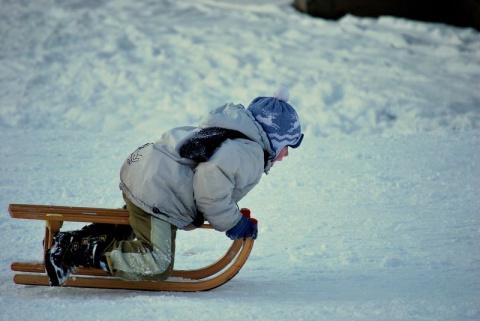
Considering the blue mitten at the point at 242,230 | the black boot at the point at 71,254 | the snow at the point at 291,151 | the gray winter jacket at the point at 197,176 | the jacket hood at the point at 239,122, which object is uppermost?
the jacket hood at the point at 239,122

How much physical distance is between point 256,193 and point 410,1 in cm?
591

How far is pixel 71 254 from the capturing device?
126 inches

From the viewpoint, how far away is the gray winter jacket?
318 cm

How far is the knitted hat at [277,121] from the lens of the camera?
345 cm

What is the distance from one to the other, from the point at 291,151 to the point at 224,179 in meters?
3.03

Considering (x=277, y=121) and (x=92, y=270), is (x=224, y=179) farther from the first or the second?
(x=92, y=270)

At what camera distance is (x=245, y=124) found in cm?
336

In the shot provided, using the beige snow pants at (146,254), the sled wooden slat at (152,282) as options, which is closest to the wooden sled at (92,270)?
the sled wooden slat at (152,282)

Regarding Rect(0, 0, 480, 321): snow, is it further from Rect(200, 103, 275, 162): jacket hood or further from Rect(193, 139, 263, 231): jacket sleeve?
Rect(200, 103, 275, 162): jacket hood

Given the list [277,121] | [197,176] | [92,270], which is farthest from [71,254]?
[277,121]

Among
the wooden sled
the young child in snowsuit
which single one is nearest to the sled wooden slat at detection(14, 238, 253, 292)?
the wooden sled

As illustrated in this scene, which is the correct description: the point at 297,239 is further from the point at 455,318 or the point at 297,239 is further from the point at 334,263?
the point at 455,318

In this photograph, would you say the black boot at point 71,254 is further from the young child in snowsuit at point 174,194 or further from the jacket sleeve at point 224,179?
the jacket sleeve at point 224,179

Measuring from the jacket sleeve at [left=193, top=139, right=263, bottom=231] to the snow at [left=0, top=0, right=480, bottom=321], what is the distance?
1.24 feet
